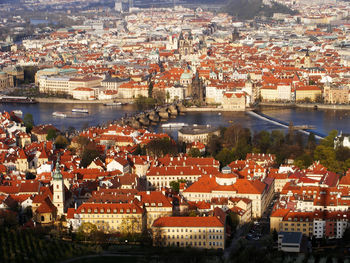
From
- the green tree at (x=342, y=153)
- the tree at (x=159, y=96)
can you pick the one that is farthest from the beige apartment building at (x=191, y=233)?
the tree at (x=159, y=96)

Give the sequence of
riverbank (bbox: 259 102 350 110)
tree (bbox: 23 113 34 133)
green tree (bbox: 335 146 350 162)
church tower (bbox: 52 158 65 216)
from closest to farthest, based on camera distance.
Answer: church tower (bbox: 52 158 65 216) < green tree (bbox: 335 146 350 162) < tree (bbox: 23 113 34 133) < riverbank (bbox: 259 102 350 110)

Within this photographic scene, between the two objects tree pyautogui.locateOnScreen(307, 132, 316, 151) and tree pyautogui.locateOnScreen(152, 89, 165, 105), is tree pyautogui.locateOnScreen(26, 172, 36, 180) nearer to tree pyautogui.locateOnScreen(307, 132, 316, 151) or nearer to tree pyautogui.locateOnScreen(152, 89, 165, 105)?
tree pyautogui.locateOnScreen(307, 132, 316, 151)

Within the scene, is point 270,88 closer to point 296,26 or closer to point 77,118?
point 77,118

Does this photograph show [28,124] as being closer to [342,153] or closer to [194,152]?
[194,152]

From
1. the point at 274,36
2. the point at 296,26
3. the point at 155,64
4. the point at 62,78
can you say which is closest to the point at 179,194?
the point at 62,78

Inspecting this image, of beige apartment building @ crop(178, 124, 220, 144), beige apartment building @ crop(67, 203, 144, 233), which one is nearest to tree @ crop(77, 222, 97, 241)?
beige apartment building @ crop(67, 203, 144, 233)

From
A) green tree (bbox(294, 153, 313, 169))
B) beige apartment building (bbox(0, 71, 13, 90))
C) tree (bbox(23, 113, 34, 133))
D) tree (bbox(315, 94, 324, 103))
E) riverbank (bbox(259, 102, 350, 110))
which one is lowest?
beige apartment building (bbox(0, 71, 13, 90))

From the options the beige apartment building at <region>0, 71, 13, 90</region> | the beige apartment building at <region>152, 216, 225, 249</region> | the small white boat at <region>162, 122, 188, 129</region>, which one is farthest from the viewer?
the beige apartment building at <region>0, 71, 13, 90</region>
